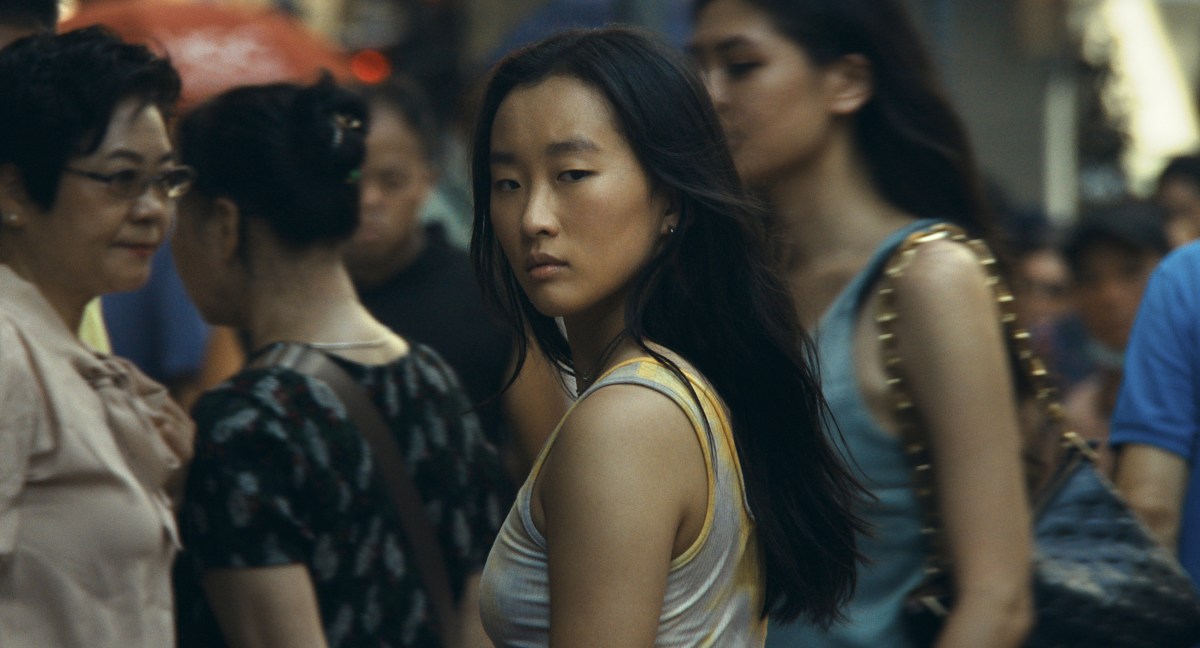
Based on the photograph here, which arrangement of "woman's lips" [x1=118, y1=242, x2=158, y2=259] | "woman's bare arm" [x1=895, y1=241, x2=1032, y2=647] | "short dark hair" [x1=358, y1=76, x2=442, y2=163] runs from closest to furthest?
"woman's bare arm" [x1=895, y1=241, x2=1032, y2=647]
"woman's lips" [x1=118, y1=242, x2=158, y2=259]
"short dark hair" [x1=358, y1=76, x2=442, y2=163]

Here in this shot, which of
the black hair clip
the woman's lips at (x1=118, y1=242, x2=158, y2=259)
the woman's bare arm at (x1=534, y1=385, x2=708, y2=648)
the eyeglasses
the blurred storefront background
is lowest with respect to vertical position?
the blurred storefront background

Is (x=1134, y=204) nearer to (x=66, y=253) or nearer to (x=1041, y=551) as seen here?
(x=1041, y=551)

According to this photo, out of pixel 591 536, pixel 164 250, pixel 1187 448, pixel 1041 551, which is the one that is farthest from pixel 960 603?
pixel 164 250

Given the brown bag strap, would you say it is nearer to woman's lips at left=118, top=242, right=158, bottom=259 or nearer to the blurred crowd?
the blurred crowd

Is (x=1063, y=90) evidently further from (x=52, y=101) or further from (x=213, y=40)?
(x=52, y=101)

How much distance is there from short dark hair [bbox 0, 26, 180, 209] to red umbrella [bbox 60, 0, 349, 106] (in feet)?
10.2

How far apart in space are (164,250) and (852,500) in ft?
10.8

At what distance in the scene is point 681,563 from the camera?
1961 mm

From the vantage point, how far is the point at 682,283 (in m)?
2.09

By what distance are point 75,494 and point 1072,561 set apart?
1686mm

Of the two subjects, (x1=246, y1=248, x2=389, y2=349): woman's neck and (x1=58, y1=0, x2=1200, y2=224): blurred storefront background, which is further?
(x1=58, y1=0, x2=1200, y2=224): blurred storefront background

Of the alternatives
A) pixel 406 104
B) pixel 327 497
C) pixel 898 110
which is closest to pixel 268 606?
pixel 327 497

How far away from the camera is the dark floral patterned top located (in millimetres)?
2758

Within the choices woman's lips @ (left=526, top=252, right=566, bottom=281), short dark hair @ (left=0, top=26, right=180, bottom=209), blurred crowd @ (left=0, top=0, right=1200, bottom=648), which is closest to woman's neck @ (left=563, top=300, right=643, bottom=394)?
blurred crowd @ (left=0, top=0, right=1200, bottom=648)
